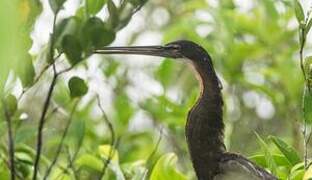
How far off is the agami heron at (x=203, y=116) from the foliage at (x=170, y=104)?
7 cm

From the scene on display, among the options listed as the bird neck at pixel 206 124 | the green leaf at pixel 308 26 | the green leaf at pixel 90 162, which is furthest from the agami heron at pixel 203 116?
the green leaf at pixel 308 26

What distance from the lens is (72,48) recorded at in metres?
1.56

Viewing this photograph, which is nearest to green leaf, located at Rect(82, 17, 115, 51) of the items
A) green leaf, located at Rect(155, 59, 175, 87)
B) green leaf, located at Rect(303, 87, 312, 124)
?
green leaf, located at Rect(303, 87, 312, 124)

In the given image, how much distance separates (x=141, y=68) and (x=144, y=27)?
340 millimetres

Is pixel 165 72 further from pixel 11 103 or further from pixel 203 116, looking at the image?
pixel 11 103

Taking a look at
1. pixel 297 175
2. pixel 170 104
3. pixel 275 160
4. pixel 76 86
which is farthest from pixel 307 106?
pixel 170 104

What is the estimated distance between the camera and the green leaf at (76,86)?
1.89 meters

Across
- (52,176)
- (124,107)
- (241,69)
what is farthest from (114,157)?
(241,69)

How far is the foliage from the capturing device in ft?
8.10

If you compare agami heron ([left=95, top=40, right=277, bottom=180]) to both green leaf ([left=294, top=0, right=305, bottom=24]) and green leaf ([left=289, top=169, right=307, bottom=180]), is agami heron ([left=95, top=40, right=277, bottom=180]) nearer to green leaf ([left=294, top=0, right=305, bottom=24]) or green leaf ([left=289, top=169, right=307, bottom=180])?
green leaf ([left=289, top=169, right=307, bottom=180])

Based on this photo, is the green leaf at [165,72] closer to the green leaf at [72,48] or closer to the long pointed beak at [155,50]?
the long pointed beak at [155,50]

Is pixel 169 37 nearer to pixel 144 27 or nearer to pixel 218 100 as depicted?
pixel 144 27

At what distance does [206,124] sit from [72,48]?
100 cm

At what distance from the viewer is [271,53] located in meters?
4.23
